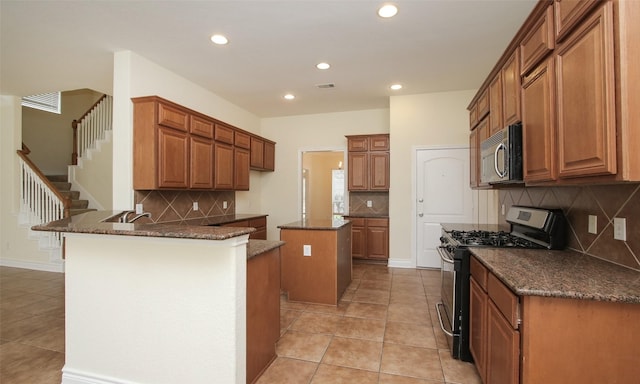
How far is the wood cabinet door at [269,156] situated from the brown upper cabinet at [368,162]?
1.61 metres

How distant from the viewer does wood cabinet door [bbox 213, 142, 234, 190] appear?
4250 mm

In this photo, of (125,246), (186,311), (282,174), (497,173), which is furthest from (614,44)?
(282,174)

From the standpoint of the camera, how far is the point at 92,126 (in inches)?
218

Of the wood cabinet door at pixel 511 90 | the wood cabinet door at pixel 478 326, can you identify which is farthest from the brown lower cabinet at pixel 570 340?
the wood cabinet door at pixel 511 90

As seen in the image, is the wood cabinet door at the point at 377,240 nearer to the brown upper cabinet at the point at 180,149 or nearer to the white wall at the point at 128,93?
the brown upper cabinet at the point at 180,149

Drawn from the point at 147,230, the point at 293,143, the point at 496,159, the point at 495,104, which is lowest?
the point at 147,230

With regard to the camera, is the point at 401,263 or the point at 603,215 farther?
the point at 401,263

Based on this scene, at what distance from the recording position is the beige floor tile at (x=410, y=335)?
8.04 ft

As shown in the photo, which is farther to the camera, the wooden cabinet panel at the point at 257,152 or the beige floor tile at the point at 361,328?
the wooden cabinet panel at the point at 257,152

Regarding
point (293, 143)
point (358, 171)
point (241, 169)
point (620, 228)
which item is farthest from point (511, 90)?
point (293, 143)

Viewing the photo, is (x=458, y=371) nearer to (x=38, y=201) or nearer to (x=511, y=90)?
(x=511, y=90)

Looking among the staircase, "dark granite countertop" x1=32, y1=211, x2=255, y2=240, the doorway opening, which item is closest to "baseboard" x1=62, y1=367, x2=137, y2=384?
"dark granite countertop" x1=32, y1=211, x2=255, y2=240

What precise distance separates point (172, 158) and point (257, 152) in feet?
6.95

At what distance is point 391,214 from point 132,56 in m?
4.10
